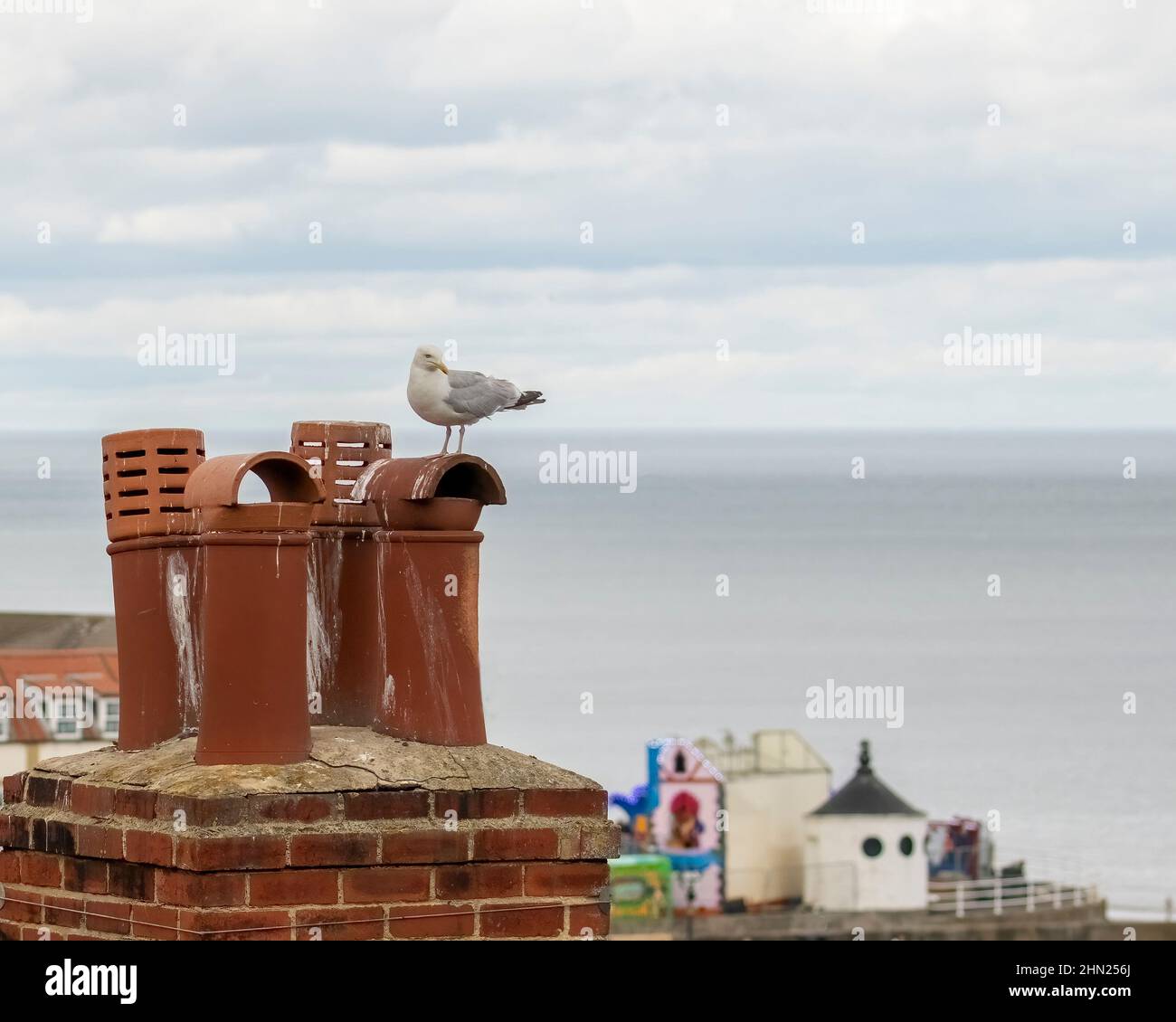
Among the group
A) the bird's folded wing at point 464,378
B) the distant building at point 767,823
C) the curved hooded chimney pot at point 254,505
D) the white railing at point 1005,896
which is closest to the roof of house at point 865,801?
the white railing at point 1005,896

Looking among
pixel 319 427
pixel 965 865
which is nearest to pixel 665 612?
pixel 965 865

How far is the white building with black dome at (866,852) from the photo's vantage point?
55.9m

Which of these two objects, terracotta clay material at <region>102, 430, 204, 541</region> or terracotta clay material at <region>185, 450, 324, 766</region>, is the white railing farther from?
terracotta clay material at <region>185, 450, 324, 766</region>

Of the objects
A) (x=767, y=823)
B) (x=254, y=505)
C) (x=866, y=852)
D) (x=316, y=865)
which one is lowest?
(x=866, y=852)

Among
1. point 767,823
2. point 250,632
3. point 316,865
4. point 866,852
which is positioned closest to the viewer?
point 316,865

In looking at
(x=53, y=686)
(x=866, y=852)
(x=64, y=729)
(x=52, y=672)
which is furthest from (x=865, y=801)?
(x=53, y=686)

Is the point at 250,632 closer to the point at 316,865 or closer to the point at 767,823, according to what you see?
the point at 316,865

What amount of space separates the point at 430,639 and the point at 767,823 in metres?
57.0

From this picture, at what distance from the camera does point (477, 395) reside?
7742mm

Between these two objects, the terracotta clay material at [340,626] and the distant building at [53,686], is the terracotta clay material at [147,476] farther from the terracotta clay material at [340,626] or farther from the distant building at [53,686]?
the distant building at [53,686]

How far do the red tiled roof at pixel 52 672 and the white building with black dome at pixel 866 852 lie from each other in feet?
62.8

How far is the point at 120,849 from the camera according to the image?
239 inches

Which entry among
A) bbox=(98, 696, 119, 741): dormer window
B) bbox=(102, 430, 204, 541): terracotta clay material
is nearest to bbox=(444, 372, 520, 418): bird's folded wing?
bbox=(102, 430, 204, 541): terracotta clay material

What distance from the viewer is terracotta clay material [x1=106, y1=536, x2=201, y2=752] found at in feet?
21.3
